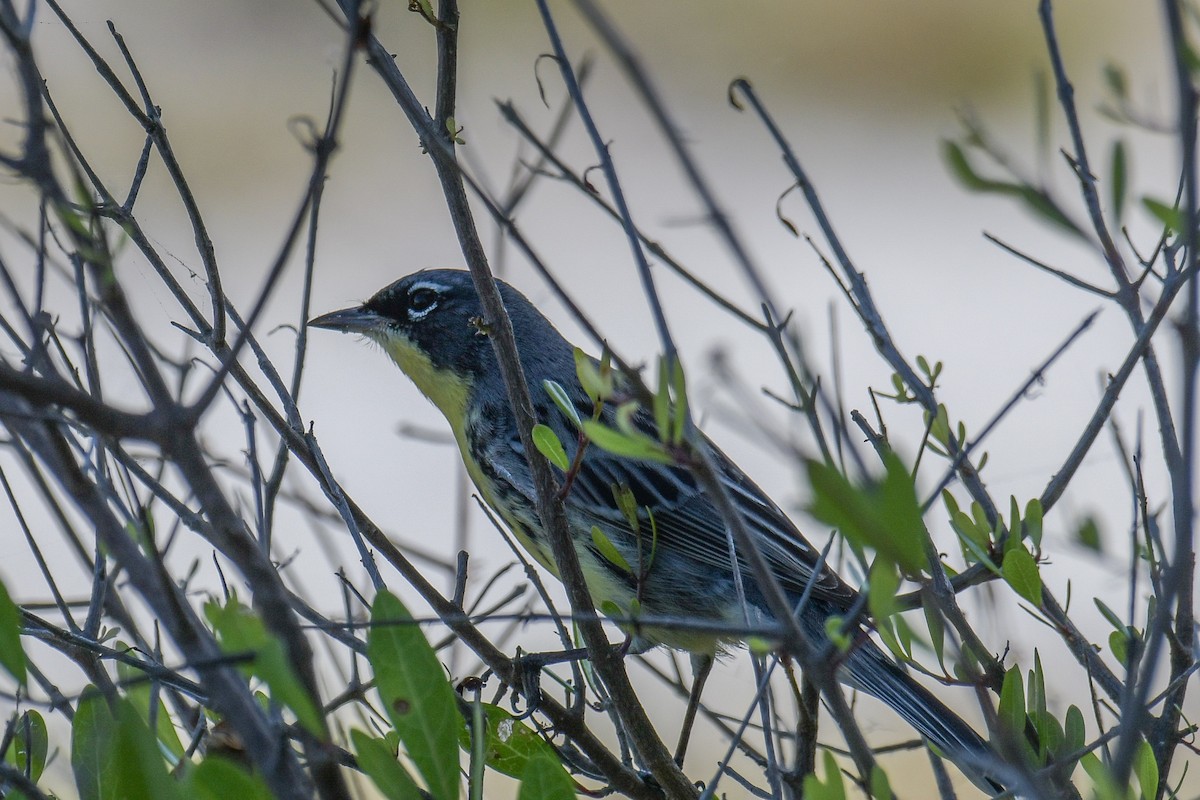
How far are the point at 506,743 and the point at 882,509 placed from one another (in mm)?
1520

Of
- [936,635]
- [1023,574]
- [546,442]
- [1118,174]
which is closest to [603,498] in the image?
[546,442]

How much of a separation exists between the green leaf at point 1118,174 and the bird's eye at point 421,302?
141 inches

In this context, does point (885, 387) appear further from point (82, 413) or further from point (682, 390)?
point (82, 413)

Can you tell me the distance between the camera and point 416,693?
1.82 meters

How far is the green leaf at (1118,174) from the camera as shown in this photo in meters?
2.11

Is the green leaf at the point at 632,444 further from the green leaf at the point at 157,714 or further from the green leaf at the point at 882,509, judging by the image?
the green leaf at the point at 157,714

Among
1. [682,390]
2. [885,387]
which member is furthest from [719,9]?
[682,390]

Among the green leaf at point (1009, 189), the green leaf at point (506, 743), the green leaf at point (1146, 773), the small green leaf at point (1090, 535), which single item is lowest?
the green leaf at point (506, 743)

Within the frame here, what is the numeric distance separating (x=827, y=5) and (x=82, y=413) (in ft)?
32.3

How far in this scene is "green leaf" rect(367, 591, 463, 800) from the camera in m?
1.77

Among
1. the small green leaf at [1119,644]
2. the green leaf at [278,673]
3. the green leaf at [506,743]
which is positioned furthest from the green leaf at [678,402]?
the small green leaf at [1119,644]

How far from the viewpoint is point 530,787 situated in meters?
1.85

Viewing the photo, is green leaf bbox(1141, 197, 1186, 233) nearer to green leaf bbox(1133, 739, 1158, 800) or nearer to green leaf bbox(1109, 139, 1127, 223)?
green leaf bbox(1109, 139, 1127, 223)

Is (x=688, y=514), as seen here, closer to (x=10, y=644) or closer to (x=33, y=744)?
(x=33, y=744)
